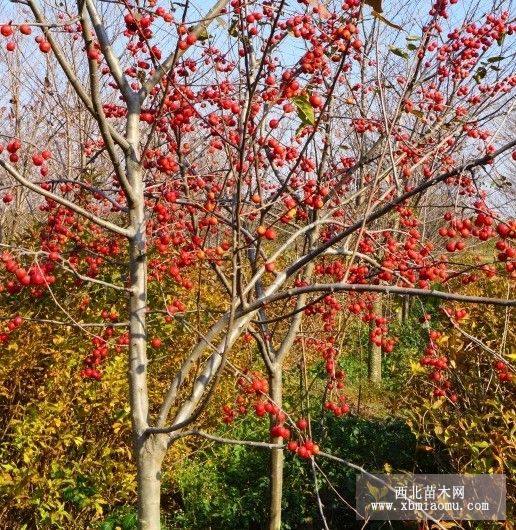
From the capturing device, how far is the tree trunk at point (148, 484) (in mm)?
2139

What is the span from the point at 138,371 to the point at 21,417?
2557 millimetres

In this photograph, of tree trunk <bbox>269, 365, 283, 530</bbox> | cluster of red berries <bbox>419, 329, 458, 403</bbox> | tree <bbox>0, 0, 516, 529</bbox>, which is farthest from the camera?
tree trunk <bbox>269, 365, 283, 530</bbox>

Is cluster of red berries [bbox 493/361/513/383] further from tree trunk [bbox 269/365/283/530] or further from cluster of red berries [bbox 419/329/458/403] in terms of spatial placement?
tree trunk [bbox 269/365/283/530]

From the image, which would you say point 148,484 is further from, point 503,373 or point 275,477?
point 503,373

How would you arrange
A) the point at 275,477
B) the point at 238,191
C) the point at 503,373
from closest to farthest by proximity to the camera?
the point at 238,191, the point at 503,373, the point at 275,477

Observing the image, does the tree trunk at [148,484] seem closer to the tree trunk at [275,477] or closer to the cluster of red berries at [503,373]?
the tree trunk at [275,477]

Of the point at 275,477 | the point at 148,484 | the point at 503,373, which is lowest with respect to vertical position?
the point at 275,477

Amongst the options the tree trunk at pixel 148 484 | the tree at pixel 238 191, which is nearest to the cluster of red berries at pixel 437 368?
the tree at pixel 238 191

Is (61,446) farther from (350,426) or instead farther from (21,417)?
(350,426)

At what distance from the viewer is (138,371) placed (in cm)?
227

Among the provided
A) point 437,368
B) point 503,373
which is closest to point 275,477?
point 437,368

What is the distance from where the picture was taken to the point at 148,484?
7.07ft

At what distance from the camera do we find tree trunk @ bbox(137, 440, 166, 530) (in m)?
2.14

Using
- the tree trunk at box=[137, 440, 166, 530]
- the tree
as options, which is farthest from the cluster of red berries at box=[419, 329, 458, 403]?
the tree trunk at box=[137, 440, 166, 530]
